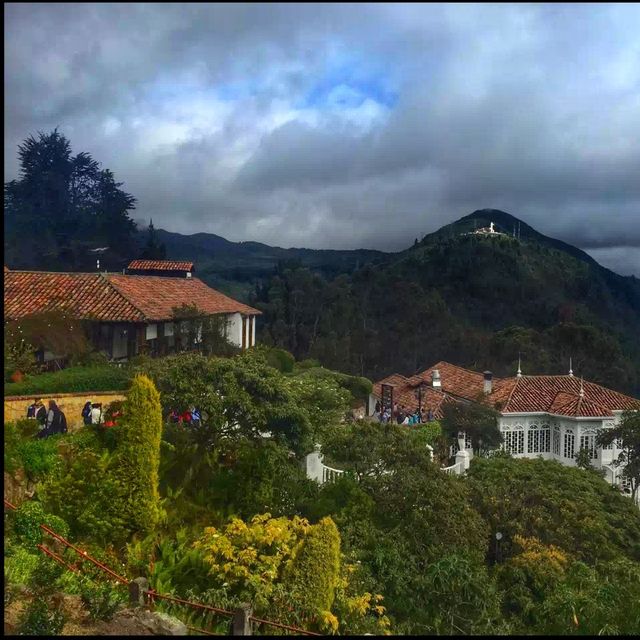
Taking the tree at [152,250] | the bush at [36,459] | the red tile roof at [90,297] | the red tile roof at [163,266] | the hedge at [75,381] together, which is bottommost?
the bush at [36,459]

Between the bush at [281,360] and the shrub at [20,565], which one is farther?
the bush at [281,360]

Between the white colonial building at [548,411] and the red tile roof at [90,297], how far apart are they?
30.4ft

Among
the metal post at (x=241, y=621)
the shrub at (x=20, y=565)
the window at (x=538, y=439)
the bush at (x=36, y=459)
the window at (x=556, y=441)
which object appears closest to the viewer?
the metal post at (x=241, y=621)

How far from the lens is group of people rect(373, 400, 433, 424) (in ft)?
72.7

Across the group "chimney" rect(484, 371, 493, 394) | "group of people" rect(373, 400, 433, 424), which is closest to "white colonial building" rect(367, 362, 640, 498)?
"chimney" rect(484, 371, 493, 394)

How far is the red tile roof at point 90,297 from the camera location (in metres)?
17.2

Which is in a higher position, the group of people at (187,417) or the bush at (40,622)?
the group of people at (187,417)

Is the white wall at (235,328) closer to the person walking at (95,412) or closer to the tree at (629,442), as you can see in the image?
the person walking at (95,412)

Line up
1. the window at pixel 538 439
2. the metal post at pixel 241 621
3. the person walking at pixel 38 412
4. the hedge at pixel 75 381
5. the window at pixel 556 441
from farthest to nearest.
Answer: the window at pixel 538 439, the window at pixel 556 441, the hedge at pixel 75 381, the person walking at pixel 38 412, the metal post at pixel 241 621

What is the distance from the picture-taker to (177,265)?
2691 cm

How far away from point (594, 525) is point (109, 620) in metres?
9.86

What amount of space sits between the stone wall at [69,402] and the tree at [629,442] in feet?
53.5

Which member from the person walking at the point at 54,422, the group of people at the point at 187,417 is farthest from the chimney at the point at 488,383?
the person walking at the point at 54,422

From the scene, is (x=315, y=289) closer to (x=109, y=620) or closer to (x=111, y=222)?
(x=111, y=222)
